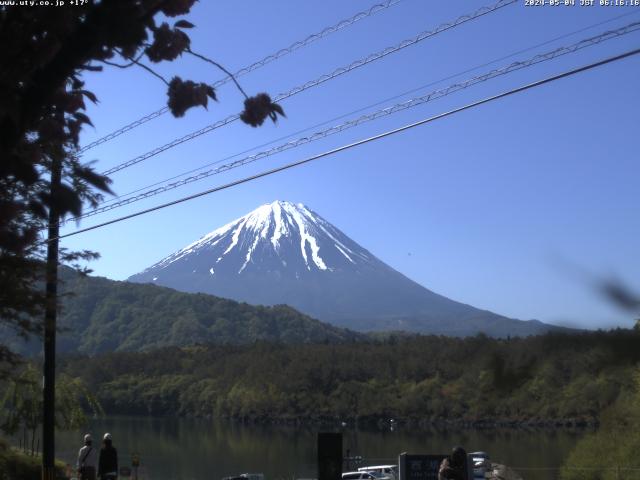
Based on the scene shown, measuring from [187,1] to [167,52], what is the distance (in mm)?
305

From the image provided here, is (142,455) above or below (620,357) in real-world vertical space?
below

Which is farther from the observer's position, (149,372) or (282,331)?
(282,331)

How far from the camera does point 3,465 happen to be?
1828cm

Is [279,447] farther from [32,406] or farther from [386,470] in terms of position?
[32,406]

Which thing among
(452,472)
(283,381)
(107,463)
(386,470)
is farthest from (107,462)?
(283,381)

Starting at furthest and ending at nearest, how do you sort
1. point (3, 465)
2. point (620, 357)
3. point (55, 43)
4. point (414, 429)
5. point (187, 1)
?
1. point (414, 429)
2. point (3, 465)
3. point (620, 357)
4. point (187, 1)
5. point (55, 43)

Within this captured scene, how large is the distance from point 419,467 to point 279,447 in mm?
45059

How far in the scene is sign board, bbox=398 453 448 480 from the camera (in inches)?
582

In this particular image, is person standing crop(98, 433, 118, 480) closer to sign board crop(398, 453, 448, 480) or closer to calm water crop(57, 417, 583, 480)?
sign board crop(398, 453, 448, 480)

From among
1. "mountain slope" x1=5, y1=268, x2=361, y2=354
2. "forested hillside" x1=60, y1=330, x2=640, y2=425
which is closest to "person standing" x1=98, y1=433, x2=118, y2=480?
"forested hillside" x1=60, y1=330, x2=640, y2=425

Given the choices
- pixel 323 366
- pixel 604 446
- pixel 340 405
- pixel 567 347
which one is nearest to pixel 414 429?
pixel 340 405

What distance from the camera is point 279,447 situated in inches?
2309

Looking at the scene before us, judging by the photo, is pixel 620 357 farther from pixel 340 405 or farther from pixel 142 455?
pixel 340 405

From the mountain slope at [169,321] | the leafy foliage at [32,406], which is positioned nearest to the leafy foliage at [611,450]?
the leafy foliage at [32,406]
